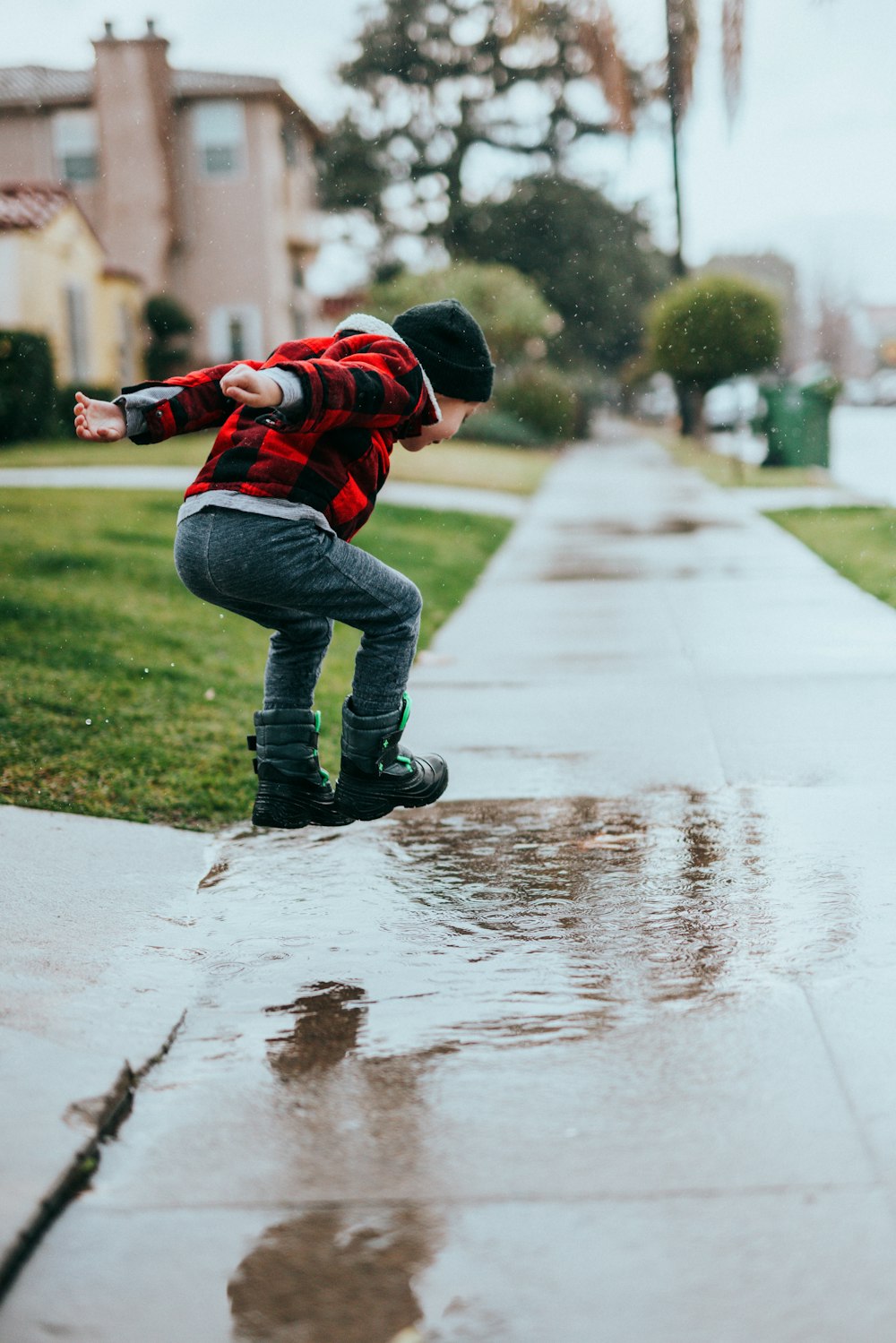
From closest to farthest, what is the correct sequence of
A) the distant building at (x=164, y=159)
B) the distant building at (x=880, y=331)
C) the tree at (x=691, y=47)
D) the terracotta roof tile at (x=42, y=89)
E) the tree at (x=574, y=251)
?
the tree at (x=691, y=47) → the terracotta roof tile at (x=42, y=89) → the distant building at (x=164, y=159) → the tree at (x=574, y=251) → the distant building at (x=880, y=331)

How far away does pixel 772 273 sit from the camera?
44.8 metres

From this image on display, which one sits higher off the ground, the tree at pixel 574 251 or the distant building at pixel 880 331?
the tree at pixel 574 251

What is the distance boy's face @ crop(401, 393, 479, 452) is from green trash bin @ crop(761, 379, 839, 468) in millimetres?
18544

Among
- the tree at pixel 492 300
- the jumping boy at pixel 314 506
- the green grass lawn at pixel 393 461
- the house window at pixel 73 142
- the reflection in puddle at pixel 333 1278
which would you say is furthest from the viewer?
the tree at pixel 492 300

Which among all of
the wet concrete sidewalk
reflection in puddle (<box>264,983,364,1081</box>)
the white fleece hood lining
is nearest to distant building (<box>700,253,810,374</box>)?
the wet concrete sidewalk

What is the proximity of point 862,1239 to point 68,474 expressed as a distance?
47.3ft

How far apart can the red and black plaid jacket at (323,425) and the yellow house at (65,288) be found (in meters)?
19.0

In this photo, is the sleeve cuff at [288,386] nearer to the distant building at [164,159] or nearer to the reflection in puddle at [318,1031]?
the reflection in puddle at [318,1031]

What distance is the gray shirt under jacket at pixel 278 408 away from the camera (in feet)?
10.5

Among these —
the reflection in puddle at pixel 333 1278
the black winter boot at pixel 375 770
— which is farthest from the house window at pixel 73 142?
the reflection in puddle at pixel 333 1278

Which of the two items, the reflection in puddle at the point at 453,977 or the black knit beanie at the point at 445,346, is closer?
the reflection in puddle at the point at 453,977

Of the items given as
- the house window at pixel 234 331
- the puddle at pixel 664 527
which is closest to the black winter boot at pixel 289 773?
the puddle at pixel 664 527

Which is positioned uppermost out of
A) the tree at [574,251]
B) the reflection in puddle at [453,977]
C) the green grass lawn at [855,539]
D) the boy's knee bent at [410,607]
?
the tree at [574,251]

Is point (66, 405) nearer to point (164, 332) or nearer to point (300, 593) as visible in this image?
point (164, 332)
